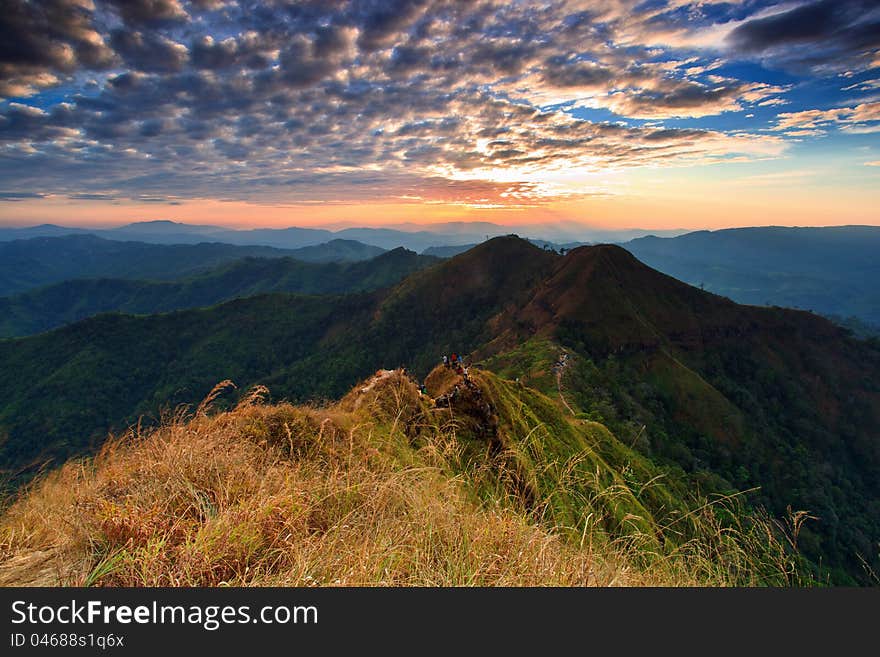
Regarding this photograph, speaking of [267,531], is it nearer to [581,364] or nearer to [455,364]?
[455,364]

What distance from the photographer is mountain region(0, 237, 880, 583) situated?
3762cm

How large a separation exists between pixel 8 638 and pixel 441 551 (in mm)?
2385

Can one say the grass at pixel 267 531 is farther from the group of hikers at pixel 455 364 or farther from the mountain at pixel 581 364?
the group of hikers at pixel 455 364

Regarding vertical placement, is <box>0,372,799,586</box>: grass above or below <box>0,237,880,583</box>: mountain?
above

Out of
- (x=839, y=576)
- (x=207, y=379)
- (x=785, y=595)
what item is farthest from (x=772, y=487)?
(x=207, y=379)

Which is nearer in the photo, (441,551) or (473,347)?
(441,551)

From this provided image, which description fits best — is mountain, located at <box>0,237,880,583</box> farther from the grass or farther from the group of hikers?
the group of hikers

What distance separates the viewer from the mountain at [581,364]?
37625 millimetres

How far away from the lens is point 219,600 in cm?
209

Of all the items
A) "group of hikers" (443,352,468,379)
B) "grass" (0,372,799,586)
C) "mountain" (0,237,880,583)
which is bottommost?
"mountain" (0,237,880,583)

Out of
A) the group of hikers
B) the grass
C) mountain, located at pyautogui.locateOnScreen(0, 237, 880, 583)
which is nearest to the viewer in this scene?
the grass

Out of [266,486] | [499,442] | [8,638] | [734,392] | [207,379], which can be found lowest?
[207,379]

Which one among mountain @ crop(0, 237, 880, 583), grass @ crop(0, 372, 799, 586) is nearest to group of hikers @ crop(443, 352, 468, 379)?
mountain @ crop(0, 237, 880, 583)

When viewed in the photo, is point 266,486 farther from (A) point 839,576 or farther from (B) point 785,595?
(A) point 839,576
